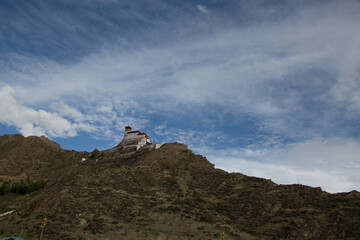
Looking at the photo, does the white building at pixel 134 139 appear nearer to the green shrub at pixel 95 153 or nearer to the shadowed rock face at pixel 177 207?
the green shrub at pixel 95 153

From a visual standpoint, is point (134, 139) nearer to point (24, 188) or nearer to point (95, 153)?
point (95, 153)

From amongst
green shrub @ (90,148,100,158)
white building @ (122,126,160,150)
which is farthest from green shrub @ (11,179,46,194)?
white building @ (122,126,160,150)

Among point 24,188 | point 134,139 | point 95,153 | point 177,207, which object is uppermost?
point 134,139

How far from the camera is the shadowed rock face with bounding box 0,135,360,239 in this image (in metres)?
28.3

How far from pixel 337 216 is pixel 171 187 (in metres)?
23.1

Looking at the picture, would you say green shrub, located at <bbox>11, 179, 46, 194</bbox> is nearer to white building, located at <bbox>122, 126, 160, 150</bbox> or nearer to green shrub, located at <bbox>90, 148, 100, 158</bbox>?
green shrub, located at <bbox>90, 148, 100, 158</bbox>

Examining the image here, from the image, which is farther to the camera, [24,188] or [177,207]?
[24,188]

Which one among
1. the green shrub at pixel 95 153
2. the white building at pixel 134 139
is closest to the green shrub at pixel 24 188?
the green shrub at pixel 95 153

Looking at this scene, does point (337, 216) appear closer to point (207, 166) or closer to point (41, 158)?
point (207, 166)

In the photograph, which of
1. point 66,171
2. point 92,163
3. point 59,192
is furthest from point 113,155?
point 59,192

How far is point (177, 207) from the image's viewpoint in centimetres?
3584

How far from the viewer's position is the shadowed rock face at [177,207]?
2833 cm

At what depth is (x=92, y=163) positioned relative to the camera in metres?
59.1

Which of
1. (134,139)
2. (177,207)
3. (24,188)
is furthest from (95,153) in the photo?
(177,207)
